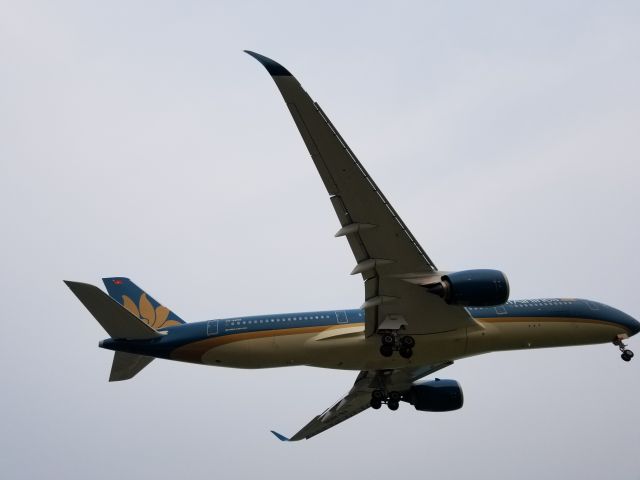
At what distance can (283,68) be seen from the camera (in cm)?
2239

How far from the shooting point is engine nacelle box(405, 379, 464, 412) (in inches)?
1517

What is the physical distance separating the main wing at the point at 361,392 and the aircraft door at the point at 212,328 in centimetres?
874

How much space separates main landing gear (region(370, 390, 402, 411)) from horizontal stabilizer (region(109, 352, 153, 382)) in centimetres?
1009

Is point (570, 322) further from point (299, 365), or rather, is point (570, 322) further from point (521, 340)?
point (299, 365)

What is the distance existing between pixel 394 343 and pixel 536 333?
6.16 meters

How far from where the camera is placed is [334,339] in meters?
32.1

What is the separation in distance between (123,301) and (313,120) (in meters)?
17.2

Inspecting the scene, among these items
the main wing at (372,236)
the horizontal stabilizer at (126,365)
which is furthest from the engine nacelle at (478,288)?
the horizontal stabilizer at (126,365)

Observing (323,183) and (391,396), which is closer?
(323,183)

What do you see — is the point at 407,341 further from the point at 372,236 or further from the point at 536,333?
the point at 372,236

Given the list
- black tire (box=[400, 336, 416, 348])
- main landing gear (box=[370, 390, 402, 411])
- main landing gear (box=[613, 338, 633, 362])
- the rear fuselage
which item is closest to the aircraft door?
the rear fuselage

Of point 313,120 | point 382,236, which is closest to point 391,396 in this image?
point 382,236

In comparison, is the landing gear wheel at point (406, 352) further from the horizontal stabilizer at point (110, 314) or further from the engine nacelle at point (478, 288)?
the horizontal stabilizer at point (110, 314)

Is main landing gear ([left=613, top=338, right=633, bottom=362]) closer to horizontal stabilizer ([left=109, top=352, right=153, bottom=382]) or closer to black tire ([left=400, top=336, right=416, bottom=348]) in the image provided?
black tire ([left=400, top=336, right=416, bottom=348])
